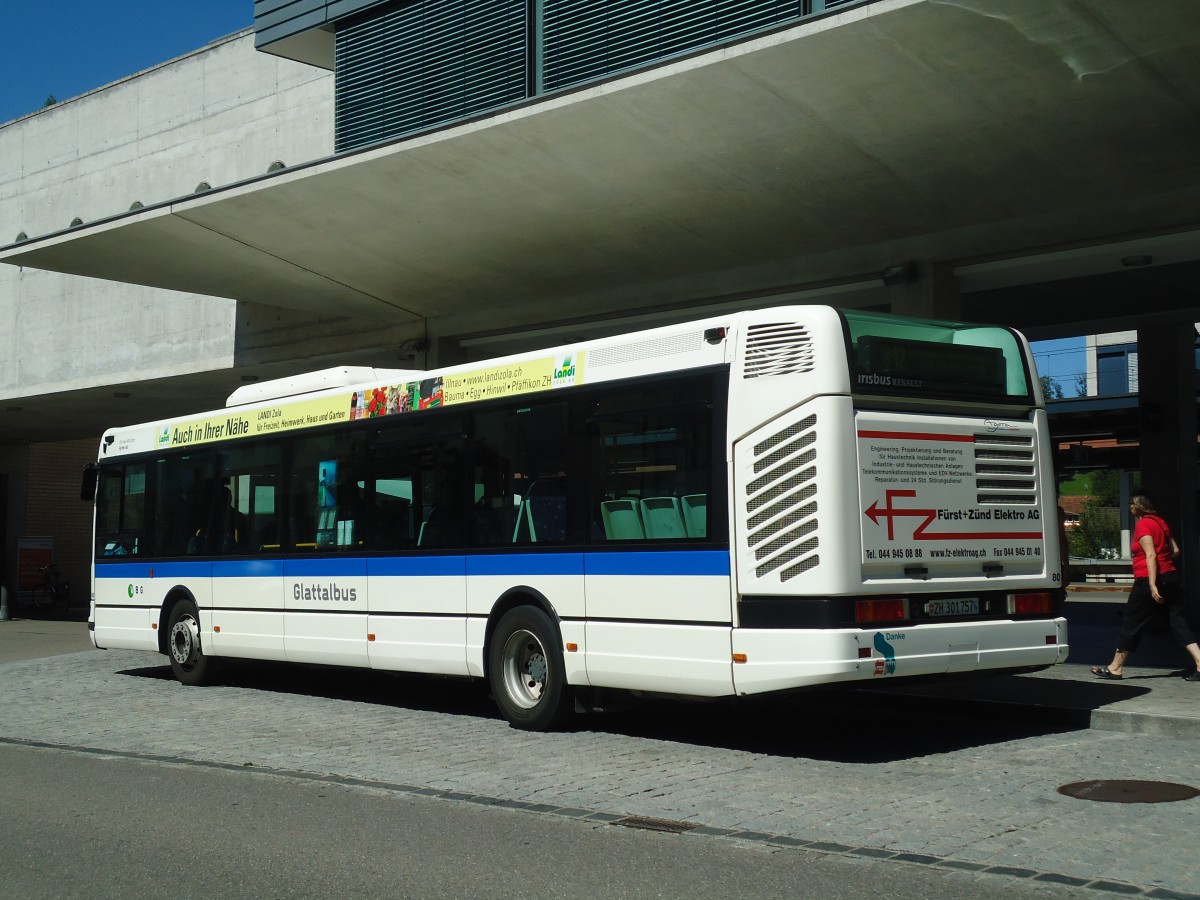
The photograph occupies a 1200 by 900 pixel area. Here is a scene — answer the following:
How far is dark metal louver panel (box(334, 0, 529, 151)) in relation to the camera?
15.4m

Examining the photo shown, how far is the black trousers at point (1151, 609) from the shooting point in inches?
468

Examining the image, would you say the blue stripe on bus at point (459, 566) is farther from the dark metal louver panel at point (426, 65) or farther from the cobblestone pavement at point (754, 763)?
the dark metal louver panel at point (426, 65)

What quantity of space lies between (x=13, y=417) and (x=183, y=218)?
16091mm

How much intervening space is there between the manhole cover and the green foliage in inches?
1788

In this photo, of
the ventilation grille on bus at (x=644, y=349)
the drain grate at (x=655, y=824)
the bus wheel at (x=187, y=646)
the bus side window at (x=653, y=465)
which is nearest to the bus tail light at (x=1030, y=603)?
the bus side window at (x=653, y=465)

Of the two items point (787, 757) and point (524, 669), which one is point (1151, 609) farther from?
point (524, 669)

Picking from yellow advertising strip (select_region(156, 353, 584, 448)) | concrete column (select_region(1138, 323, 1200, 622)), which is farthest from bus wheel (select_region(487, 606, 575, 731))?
concrete column (select_region(1138, 323, 1200, 622))

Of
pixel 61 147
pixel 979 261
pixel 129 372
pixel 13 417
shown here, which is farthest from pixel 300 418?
pixel 13 417

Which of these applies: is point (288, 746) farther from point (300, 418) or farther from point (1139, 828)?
point (1139, 828)

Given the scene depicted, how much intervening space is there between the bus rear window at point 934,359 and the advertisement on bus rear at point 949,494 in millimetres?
228

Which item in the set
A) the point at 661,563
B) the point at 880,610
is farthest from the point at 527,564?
the point at 880,610

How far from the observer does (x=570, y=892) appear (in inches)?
223

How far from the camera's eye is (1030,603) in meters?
9.73

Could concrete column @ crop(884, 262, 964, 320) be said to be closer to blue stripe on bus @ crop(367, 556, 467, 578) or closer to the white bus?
the white bus
